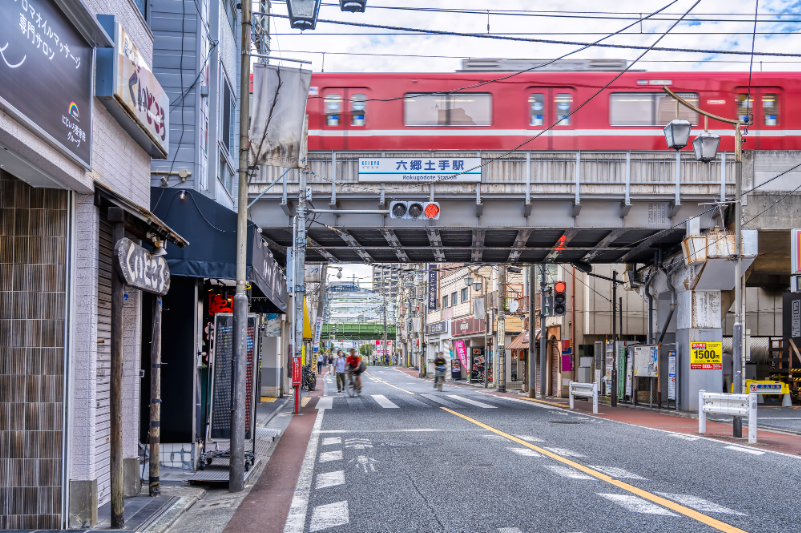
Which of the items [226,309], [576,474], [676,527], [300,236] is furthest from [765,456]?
[300,236]

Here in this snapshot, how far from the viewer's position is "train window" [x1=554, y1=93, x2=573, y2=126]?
22406 mm

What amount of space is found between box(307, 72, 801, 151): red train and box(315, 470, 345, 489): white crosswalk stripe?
1343cm

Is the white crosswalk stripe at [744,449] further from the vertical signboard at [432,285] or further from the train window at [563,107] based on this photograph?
the vertical signboard at [432,285]

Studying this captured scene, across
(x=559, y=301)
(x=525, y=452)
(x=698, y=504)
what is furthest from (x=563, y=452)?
(x=559, y=301)

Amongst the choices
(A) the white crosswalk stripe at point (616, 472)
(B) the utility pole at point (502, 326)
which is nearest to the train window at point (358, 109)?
(A) the white crosswalk stripe at point (616, 472)

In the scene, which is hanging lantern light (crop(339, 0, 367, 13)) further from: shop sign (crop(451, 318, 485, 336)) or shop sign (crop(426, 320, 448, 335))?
shop sign (crop(426, 320, 448, 335))

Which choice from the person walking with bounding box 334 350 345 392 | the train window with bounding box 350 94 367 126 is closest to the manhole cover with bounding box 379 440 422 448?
the train window with bounding box 350 94 367 126

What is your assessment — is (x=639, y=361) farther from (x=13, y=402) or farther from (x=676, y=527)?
(x=13, y=402)

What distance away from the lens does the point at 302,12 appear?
11.5 meters

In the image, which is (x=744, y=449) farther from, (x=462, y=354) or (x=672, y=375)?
(x=462, y=354)

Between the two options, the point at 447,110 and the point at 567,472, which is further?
the point at 447,110

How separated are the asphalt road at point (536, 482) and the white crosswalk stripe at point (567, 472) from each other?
1cm

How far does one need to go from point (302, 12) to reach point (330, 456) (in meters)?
7.03

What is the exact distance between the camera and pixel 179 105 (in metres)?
11.9
